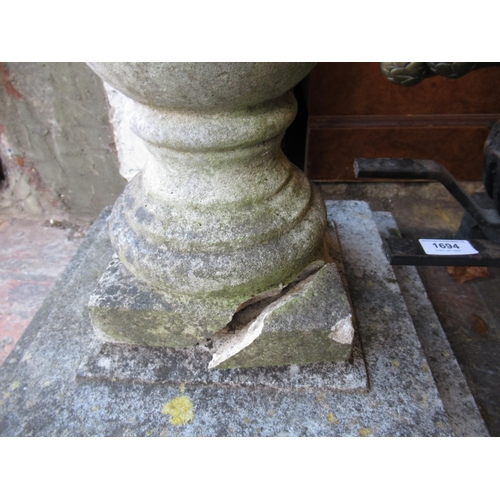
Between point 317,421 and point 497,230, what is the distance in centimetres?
100

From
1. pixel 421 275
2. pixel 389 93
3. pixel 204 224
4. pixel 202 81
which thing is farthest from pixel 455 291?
pixel 202 81

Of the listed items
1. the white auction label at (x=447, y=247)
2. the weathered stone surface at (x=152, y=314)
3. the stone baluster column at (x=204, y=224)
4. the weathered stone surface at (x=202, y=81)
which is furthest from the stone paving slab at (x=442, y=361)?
the weathered stone surface at (x=202, y=81)

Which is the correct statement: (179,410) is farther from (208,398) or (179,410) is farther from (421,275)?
(421,275)

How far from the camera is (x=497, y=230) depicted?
4.81ft

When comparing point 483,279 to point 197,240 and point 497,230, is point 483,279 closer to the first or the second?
point 497,230

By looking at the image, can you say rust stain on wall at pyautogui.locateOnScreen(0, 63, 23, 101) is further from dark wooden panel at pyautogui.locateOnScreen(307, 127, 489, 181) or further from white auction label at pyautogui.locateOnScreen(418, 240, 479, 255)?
white auction label at pyautogui.locateOnScreen(418, 240, 479, 255)

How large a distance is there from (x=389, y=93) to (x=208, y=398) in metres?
1.80

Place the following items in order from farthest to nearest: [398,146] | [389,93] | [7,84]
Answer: [398,146] → [389,93] → [7,84]

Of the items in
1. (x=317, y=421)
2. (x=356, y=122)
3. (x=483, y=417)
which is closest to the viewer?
(x=317, y=421)

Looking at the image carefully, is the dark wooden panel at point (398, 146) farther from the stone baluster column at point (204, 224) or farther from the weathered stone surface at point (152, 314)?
the weathered stone surface at point (152, 314)

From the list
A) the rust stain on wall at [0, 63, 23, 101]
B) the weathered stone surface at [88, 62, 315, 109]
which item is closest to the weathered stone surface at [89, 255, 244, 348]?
the weathered stone surface at [88, 62, 315, 109]

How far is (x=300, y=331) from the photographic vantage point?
3.35 ft

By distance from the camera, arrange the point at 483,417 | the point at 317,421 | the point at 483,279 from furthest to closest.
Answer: the point at 483,279 < the point at 483,417 < the point at 317,421
